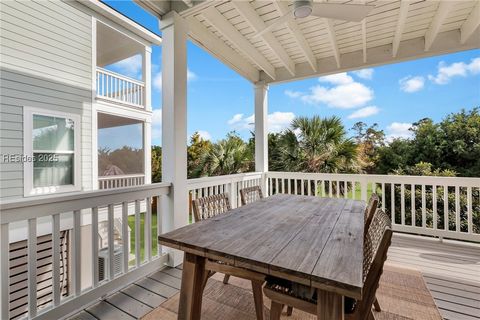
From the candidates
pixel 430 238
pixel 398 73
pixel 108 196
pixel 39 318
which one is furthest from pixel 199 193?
pixel 398 73

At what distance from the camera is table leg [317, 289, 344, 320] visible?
0.99 m

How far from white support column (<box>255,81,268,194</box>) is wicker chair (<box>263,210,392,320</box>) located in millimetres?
3290

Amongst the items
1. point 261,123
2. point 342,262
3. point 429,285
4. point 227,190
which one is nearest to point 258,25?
point 261,123

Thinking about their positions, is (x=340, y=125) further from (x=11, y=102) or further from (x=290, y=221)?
(x=11, y=102)

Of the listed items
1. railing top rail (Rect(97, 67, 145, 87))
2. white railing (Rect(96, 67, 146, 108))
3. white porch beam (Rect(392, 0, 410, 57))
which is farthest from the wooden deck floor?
railing top rail (Rect(97, 67, 145, 87))

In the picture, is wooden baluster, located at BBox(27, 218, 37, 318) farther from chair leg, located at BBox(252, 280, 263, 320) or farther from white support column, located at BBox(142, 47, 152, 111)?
white support column, located at BBox(142, 47, 152, 111)

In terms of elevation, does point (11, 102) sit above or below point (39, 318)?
above

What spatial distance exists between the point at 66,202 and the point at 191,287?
3.79 feet

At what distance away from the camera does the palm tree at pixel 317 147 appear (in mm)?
5168

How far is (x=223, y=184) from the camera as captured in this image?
11.9 ft

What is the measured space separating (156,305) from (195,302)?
76cm

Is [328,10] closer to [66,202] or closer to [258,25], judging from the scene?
[258,25]

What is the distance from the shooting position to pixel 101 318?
1805mm

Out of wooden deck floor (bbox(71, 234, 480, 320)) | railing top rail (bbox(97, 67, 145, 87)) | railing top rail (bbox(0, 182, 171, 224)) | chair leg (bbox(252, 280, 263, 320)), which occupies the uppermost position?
railing top rail (bbox(97, 67, 145, 87))
